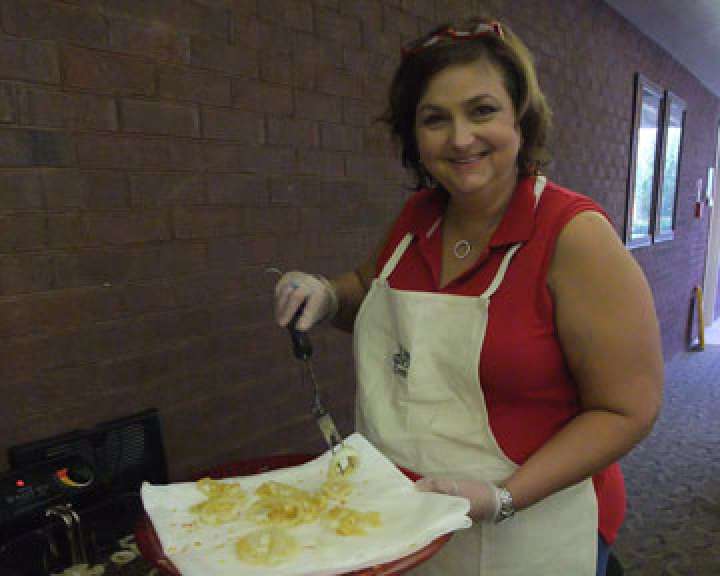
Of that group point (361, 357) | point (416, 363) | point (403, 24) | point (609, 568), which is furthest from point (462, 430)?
point (403, 24)

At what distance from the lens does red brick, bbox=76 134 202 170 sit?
1.25 metres

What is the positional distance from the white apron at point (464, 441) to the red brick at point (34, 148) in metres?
0.80

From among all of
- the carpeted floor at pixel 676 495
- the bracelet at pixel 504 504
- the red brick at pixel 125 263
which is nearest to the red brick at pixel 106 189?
the red brick at pixel 125 263

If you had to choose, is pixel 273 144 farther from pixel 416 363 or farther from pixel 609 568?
pixel 609 568

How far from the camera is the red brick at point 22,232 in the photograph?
114 centimetres

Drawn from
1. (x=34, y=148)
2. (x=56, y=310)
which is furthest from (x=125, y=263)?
(x=34, y=148)

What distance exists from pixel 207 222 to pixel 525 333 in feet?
3.08

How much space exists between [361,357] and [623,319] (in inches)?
20.0

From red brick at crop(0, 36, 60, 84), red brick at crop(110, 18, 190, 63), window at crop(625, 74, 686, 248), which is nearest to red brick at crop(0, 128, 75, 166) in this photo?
red brick at crop(0, 36, 60, 84)

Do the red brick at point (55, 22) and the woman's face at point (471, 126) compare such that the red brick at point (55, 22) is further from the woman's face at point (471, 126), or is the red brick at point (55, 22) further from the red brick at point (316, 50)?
the woman's face at point (471, 126)

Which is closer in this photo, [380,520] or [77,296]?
[380,520]

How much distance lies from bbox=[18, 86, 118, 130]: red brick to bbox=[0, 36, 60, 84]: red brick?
0.03 metres

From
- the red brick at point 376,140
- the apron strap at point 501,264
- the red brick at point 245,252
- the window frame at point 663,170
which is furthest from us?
the window frame at point 663,170

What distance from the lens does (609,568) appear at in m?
1.30
